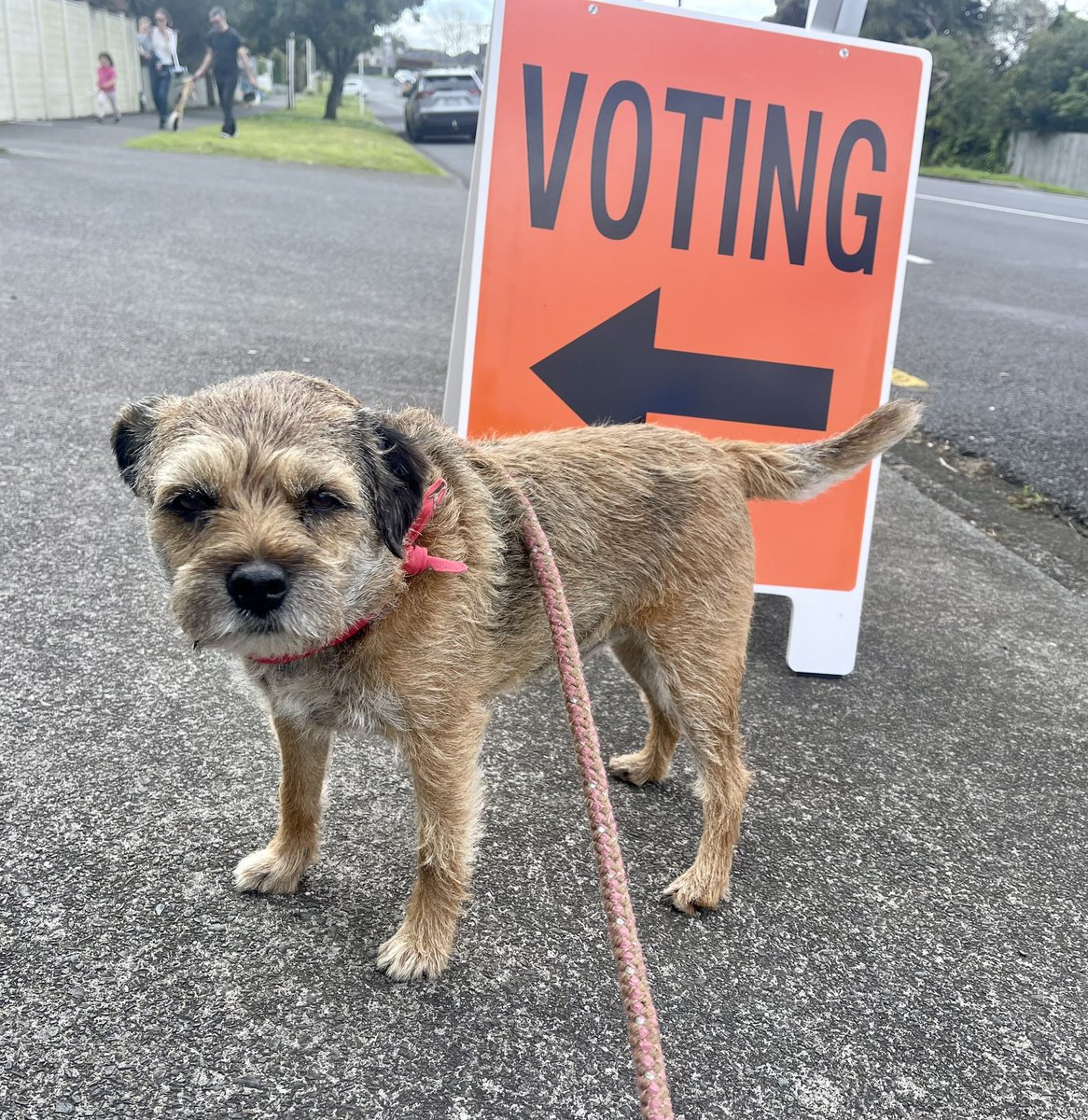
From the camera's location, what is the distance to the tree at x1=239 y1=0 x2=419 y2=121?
1465 inches

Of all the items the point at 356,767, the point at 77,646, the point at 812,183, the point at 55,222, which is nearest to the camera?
the point at 356,767

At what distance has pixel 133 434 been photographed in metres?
2.24

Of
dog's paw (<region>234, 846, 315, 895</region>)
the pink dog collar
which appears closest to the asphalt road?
the pink dog collar

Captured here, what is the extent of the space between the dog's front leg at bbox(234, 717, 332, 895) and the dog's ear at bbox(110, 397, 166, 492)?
0.73 meters

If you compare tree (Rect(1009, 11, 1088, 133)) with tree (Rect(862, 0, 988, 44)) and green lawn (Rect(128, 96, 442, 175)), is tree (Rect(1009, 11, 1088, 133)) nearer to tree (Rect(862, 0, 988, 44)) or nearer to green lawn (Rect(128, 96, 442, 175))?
tree (Rect(862, 0, 988, 44))

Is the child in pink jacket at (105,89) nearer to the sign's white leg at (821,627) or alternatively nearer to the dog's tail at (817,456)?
the sign's white leg at (821,627)

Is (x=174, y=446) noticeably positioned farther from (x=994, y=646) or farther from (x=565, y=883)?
(x=994, y=646)

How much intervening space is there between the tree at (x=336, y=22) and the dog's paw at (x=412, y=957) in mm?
39928

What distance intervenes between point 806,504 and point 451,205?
14.2 meters

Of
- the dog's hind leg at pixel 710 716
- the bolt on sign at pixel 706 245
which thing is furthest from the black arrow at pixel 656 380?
the dog's hind leg at pixel 710 716

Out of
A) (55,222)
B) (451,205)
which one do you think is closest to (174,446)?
(55,222)

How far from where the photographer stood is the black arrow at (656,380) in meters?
3.78

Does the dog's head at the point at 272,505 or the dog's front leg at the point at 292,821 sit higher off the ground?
the dog's head at the point at 272,505

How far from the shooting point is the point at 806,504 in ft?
12.7
